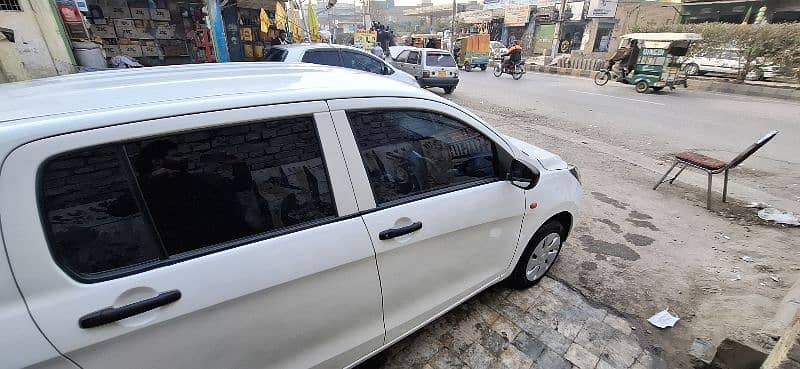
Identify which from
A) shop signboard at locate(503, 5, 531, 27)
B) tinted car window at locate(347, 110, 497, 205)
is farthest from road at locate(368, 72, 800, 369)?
shop signboard at locate(503, 5, 531, 27)

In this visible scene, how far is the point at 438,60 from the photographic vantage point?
12.9 meters

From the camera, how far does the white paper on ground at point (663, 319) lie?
2.57 metres

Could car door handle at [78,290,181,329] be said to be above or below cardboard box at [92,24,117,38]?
below

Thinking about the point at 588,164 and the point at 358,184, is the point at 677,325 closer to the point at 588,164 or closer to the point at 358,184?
the point at 358,184

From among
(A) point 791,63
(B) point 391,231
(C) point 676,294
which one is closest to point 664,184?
(C) point 676,294

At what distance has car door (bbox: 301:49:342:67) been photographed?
7.49 m

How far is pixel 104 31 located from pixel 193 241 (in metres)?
10.5

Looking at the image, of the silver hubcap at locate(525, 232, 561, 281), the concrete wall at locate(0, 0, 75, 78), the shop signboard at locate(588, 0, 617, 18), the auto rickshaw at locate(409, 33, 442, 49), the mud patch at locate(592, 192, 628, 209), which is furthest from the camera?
the shop signboard at locate(588, 0, 617, 18)

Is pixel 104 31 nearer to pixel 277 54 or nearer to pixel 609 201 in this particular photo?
pixel 277 54

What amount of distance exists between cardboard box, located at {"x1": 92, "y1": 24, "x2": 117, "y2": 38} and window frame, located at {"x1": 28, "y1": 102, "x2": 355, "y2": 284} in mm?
10178

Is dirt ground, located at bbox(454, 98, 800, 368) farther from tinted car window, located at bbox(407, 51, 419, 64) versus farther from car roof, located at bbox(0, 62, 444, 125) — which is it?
tinted car window, located at bbox(407, 51, 419, 64)

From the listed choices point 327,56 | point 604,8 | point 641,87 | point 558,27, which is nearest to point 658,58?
point 641,87

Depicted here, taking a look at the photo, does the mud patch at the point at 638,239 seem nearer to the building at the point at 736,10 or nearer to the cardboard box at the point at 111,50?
the cardboard box at the point at 111,50

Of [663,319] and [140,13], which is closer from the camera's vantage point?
[663,319]
